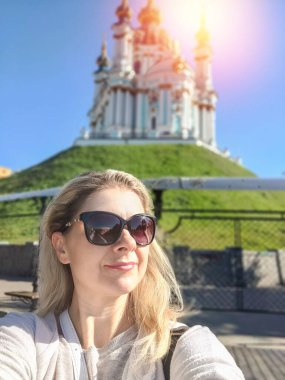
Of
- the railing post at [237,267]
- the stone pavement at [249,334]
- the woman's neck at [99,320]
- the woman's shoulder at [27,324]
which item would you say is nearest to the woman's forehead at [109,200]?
the woman's neck at [99,320]

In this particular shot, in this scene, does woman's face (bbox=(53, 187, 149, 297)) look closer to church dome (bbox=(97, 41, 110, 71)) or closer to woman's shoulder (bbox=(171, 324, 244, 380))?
woman's shoulder (bbox=(171, 324, 244, 380))

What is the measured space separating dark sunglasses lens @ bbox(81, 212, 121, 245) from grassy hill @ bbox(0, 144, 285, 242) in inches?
970

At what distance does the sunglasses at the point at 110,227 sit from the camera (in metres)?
1.82

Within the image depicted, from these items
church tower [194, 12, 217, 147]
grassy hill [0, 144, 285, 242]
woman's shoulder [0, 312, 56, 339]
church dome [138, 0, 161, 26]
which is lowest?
woman's shoulder [0, 312, 56, 339]

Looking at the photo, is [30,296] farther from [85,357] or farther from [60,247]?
[85,357]

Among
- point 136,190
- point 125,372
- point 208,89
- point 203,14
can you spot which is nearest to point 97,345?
point 125,372

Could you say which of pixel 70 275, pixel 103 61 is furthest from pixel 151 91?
pixel 70 275

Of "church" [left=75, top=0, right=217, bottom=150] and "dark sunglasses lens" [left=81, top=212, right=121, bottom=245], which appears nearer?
"dark sunglasses lens" [left=81, top=212, right=121, bottom=245]

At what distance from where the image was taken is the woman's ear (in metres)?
1.96

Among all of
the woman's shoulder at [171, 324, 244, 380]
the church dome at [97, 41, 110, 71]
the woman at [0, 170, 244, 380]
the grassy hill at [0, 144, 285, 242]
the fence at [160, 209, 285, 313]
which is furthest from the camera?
the church dome at [97, 41, 110, 71]

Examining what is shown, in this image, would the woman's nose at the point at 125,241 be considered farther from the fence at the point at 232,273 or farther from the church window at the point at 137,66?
the church window at the point at 137,66

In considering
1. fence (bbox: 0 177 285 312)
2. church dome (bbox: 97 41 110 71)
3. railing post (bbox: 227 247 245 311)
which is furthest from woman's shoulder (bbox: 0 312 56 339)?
church dome (bbox: 97 41 110 71)

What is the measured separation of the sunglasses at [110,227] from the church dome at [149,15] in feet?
253

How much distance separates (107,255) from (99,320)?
0.32 metres
